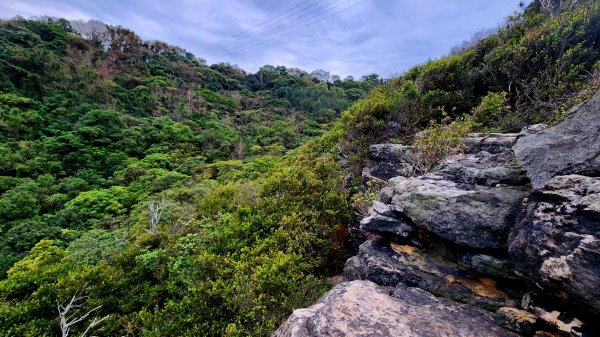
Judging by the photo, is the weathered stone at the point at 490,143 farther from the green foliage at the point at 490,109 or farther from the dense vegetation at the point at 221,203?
the green foliage at the point at 490,109

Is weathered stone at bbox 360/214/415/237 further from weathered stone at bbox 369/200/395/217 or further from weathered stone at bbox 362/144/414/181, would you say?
weathered stone at bbox 362/144/414/181

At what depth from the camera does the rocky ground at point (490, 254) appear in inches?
72.7

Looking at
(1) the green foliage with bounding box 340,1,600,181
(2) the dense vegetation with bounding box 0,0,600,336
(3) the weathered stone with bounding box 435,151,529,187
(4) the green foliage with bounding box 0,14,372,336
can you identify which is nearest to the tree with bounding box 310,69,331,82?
(4) the green foliage with bounding box 0,14,372,336

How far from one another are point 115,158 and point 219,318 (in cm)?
1654

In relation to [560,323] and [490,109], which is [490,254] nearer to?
[560,323]

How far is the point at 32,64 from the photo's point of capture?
69.6 feet

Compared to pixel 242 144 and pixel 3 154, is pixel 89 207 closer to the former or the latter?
pixel 3 154

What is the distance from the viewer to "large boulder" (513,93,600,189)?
6.87ft

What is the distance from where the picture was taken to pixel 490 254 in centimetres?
257

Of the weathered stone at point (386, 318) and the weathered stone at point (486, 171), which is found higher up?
the weathered stone at point (486, 171)

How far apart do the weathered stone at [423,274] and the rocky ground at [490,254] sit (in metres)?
0.01

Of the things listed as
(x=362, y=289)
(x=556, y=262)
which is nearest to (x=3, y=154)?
(x=362, y=289)

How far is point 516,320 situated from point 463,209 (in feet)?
3.31

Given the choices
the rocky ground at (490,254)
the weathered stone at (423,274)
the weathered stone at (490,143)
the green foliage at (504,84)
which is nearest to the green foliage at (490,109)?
the green foliage at (504,84)
